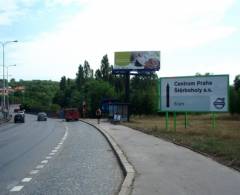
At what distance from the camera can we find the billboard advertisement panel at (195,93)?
35.4 meters

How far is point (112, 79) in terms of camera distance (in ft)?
510

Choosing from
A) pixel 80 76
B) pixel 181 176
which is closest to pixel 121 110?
pixel 181 176

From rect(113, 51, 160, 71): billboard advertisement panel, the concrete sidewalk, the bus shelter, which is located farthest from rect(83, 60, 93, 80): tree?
the concrete sidewalk

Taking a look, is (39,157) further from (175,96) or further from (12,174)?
(175,96)

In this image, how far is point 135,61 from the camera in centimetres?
8181

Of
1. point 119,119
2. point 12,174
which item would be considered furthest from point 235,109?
point 12,174

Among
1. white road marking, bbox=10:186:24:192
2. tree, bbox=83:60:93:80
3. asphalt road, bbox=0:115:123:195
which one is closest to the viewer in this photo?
white road marking, bbox=10:186:24:192

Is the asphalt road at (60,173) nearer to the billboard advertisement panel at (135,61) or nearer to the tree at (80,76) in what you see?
the billboard advertisement panel at (135,61)

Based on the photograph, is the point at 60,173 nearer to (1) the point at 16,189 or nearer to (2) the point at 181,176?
Answer: (1) the point at 16,189

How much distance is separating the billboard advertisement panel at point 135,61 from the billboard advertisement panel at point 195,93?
4343 centimetres

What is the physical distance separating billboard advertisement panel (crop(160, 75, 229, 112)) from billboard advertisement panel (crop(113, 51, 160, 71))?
43.4 metres

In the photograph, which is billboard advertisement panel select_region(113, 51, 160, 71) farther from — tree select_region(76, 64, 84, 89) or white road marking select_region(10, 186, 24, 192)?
tree select_region(76, 64, 84, 89)

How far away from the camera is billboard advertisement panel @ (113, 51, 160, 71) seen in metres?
81.2

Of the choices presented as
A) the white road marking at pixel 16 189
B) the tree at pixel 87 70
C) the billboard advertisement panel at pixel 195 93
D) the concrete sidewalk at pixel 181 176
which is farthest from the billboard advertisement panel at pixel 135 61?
the tree at pixel 87 70
